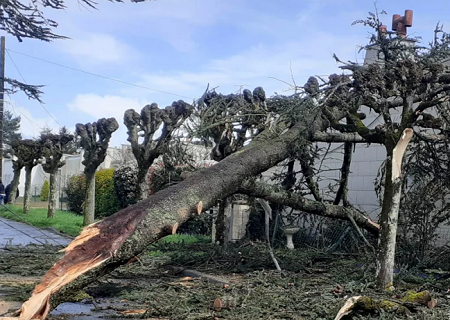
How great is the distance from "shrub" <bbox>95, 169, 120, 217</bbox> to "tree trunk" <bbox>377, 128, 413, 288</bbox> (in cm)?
1393

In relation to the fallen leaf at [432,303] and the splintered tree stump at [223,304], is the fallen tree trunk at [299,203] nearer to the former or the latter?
the splintered tree stump at [223,304]

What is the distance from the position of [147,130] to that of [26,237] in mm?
4844

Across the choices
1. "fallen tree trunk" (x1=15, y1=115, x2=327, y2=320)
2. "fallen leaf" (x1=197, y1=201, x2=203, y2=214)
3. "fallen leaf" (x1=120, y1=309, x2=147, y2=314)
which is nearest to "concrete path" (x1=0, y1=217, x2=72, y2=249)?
"fallen leaf" (x1=120, y1=309, x2=147, y2=314)

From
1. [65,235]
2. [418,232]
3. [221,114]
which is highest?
[221,114]

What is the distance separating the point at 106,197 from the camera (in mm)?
20281

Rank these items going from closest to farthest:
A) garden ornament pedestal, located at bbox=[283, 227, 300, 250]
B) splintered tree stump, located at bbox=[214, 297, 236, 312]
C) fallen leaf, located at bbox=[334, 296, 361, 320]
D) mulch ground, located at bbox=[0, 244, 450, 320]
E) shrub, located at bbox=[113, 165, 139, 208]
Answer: fallen leaf, located at bbox=[334, 296, 361, 320] < mulch ground, located at bbox=[0, 244, 450, 320] < splintered tree stump, located at bbox=[214, 297, 236, 312] < garden ornament pedestal, located at bbox=[283, 227, 300, 250] < shrub, located at bbox=[113, 165, 139, 208]

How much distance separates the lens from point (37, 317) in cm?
462

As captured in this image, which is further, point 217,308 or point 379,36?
point 379,36

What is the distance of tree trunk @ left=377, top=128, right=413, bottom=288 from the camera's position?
→ 6.50 metres

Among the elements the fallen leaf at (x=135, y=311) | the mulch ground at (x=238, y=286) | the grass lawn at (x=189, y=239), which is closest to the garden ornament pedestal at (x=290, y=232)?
the mulch ground at (x=238, y=286)

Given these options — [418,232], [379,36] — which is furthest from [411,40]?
[418,232]

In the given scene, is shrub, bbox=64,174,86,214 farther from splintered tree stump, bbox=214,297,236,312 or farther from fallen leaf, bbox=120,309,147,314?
splintered tree stump, bbox=214,297,236,312

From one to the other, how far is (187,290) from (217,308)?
3.39 feet

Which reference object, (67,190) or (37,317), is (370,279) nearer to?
(37,317)
